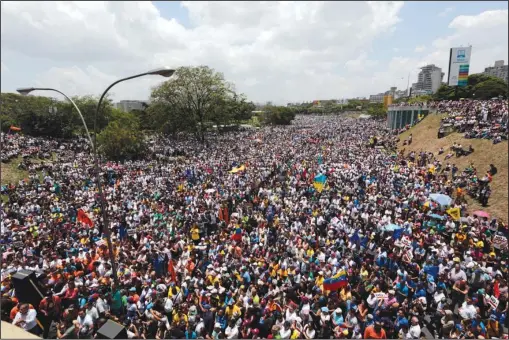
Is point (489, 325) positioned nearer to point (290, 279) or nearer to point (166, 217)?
point (290, 279)

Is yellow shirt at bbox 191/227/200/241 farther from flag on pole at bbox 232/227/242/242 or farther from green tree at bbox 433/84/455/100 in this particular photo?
green tree at bbox 433/84/455/100

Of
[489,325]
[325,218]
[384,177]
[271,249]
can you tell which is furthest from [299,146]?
[489,325]

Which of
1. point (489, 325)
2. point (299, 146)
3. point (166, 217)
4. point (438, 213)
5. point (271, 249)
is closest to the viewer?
point (489, 325)

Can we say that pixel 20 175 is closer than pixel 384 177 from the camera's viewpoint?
No

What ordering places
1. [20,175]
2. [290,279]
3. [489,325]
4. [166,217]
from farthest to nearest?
[20,175]
[166,217]
[290,279]
[489,325]

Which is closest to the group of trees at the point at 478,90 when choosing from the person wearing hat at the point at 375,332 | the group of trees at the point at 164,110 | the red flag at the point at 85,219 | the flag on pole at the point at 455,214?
the group of trees at the point at 164,110

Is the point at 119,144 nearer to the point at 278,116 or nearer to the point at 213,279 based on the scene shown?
the point at 213,279

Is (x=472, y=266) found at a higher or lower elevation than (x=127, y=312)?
lower
